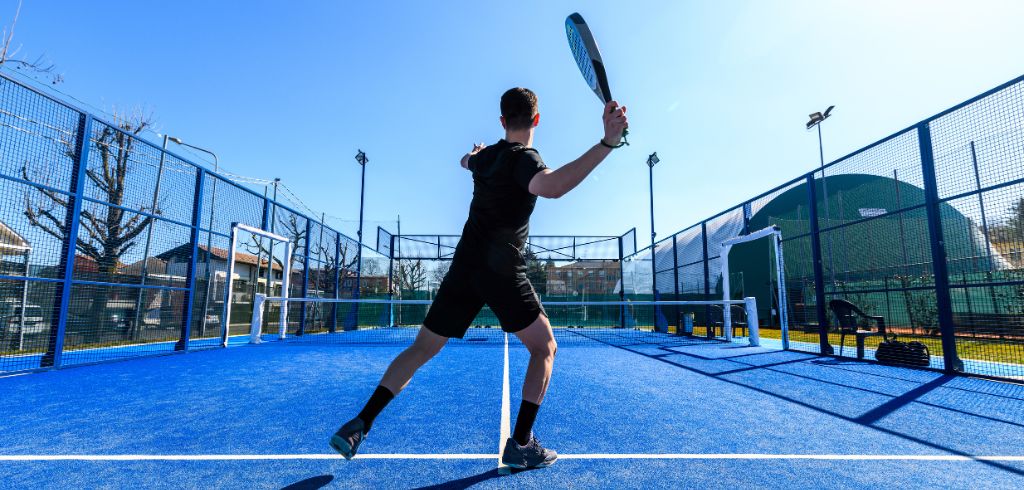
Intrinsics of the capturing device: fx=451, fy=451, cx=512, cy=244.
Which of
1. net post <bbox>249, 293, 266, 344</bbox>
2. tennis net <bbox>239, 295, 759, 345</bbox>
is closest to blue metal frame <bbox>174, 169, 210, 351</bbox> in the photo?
tennis net <bbox>239, 295, 759, 345</bbox>

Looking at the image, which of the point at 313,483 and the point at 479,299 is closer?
the point at 313,483

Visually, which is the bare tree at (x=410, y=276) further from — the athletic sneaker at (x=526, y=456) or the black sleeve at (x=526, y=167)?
the black sleeve at (x=526, y=167)

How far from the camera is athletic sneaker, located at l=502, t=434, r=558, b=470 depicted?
89.9 inches

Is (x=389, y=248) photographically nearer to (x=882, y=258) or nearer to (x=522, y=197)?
(x=882, y=258)

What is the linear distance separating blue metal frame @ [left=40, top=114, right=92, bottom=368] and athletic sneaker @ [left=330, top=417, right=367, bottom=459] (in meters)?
6.23

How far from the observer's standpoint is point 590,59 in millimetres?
2266

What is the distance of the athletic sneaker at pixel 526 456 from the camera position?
2.28 m

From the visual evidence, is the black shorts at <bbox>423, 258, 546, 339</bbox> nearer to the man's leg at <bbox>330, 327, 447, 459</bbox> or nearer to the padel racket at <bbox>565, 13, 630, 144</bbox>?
the man's leg at <bbox>330, 327, 447, 459</bbox>

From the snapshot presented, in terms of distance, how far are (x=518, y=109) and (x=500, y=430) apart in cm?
212

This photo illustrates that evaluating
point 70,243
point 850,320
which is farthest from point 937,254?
point 70,243

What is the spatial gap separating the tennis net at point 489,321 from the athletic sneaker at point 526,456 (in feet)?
22.9

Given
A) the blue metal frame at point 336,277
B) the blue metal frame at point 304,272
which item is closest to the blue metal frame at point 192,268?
the blue metal frame at point 304,272

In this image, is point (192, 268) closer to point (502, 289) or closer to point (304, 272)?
point (304, 272)

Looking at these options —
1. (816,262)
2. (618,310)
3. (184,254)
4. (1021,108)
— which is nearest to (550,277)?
(618,310)
